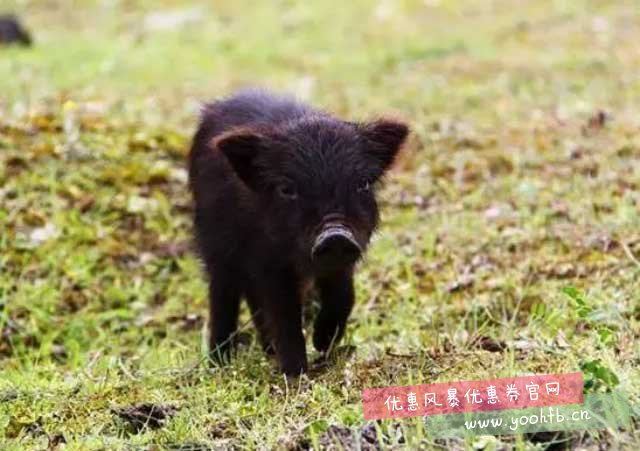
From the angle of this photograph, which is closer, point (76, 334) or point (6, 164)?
point (76, 334)

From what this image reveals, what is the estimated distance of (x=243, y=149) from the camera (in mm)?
4895

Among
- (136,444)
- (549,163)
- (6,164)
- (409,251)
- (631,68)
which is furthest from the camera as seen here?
(631,68)

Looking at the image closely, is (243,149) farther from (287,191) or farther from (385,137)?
(385,137)

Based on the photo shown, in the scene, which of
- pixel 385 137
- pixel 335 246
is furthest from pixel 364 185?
pixel 335 246

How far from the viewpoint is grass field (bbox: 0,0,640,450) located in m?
4.11

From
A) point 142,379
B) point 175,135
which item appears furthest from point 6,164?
point 142,379

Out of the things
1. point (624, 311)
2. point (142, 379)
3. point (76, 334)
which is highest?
point (624, 311)

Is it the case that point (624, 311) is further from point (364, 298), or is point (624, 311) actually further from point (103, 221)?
point (103, 221)

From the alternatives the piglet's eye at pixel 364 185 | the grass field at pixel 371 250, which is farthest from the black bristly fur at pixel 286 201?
the grass field at pixel 371 250

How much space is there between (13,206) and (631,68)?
292 inches

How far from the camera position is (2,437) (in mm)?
4016

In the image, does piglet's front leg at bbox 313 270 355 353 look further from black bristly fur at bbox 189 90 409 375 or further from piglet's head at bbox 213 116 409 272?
piglet's head at bbox 213 116 409 272

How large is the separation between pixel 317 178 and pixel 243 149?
48 centimetres

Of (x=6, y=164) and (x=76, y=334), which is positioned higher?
(x=6, y=164)
